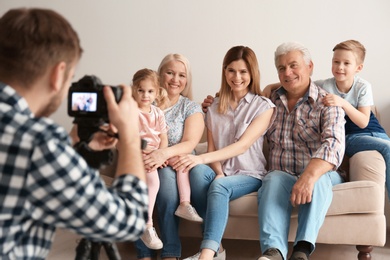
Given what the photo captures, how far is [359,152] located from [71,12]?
8.26ft

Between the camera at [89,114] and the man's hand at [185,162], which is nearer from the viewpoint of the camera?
the camera at [89,114]

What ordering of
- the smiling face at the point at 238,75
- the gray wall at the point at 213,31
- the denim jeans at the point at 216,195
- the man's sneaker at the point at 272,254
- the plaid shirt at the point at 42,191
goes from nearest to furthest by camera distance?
1. the plaid shirt at the point at 42,191
2. the man's sneaker at the point at 272,254
3. the denim jeans at the point at 216,195
4. the smiling face at the point at 238,75
5. the gray wall at the point at 213,31

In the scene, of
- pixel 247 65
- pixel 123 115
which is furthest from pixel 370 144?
pixel 123 115

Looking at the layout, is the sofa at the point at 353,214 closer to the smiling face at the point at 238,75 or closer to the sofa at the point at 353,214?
the sofa at the point at 353,214

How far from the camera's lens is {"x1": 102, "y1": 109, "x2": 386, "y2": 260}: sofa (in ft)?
8.08

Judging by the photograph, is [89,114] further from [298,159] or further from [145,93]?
[298,159]

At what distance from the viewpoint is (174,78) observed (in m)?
2.95

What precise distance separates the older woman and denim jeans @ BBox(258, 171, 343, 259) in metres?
0.42

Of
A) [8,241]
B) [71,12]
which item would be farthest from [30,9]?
[71,12]

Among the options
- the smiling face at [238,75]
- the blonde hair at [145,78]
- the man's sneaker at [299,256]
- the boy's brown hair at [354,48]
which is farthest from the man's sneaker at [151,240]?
the boy's brown hair at [354,48]

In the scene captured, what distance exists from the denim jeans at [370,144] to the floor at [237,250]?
16.3 inches

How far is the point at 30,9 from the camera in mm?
998

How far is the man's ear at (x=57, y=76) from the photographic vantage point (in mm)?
991

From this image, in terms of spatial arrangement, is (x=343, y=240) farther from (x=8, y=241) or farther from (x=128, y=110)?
(x=8, y=241)
